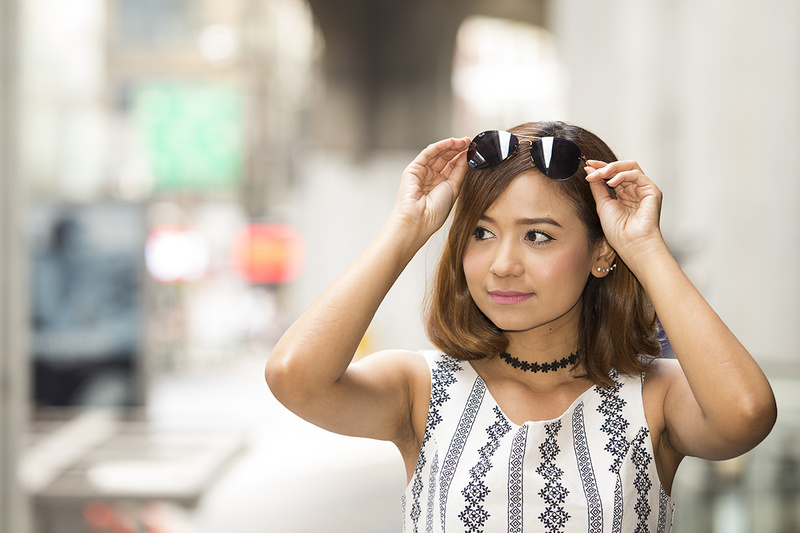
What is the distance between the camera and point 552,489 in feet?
5.88

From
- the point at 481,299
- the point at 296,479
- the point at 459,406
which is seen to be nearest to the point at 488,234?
the point at 481,299

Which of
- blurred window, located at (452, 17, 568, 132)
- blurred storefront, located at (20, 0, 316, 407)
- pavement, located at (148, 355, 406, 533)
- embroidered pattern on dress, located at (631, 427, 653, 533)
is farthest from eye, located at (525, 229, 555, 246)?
blurred window, located at (452, 17, 568, 132)

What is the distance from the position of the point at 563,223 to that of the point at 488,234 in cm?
16

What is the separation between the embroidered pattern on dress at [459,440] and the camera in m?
1.81

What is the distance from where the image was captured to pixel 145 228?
7.92m

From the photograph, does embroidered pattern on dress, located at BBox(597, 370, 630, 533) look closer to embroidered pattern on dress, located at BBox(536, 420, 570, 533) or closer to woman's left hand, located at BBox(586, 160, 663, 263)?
embroidered pattern on dress, located at BBox(536, 420, 570, 533)

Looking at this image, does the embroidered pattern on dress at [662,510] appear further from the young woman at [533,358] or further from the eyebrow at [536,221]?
the eyebrow at [536,221]

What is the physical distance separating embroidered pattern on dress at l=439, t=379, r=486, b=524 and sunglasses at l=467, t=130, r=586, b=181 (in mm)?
480

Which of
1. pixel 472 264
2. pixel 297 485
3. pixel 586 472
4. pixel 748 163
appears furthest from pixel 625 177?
pixel 297 485

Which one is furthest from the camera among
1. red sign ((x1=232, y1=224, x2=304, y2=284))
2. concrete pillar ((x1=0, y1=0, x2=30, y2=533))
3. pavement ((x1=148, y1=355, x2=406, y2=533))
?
red sign ((x1=232, y1=224, x2=304, y2=284))

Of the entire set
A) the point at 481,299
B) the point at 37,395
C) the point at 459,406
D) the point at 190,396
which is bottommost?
the point at 190,396

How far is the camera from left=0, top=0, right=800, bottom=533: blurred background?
15.4 feet

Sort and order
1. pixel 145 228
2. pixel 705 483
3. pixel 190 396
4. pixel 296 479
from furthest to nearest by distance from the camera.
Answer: pixel 190 396
pixel 296 479
pixel 145 228
pixel 705 483

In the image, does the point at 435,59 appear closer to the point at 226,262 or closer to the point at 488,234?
the point at 488,234
